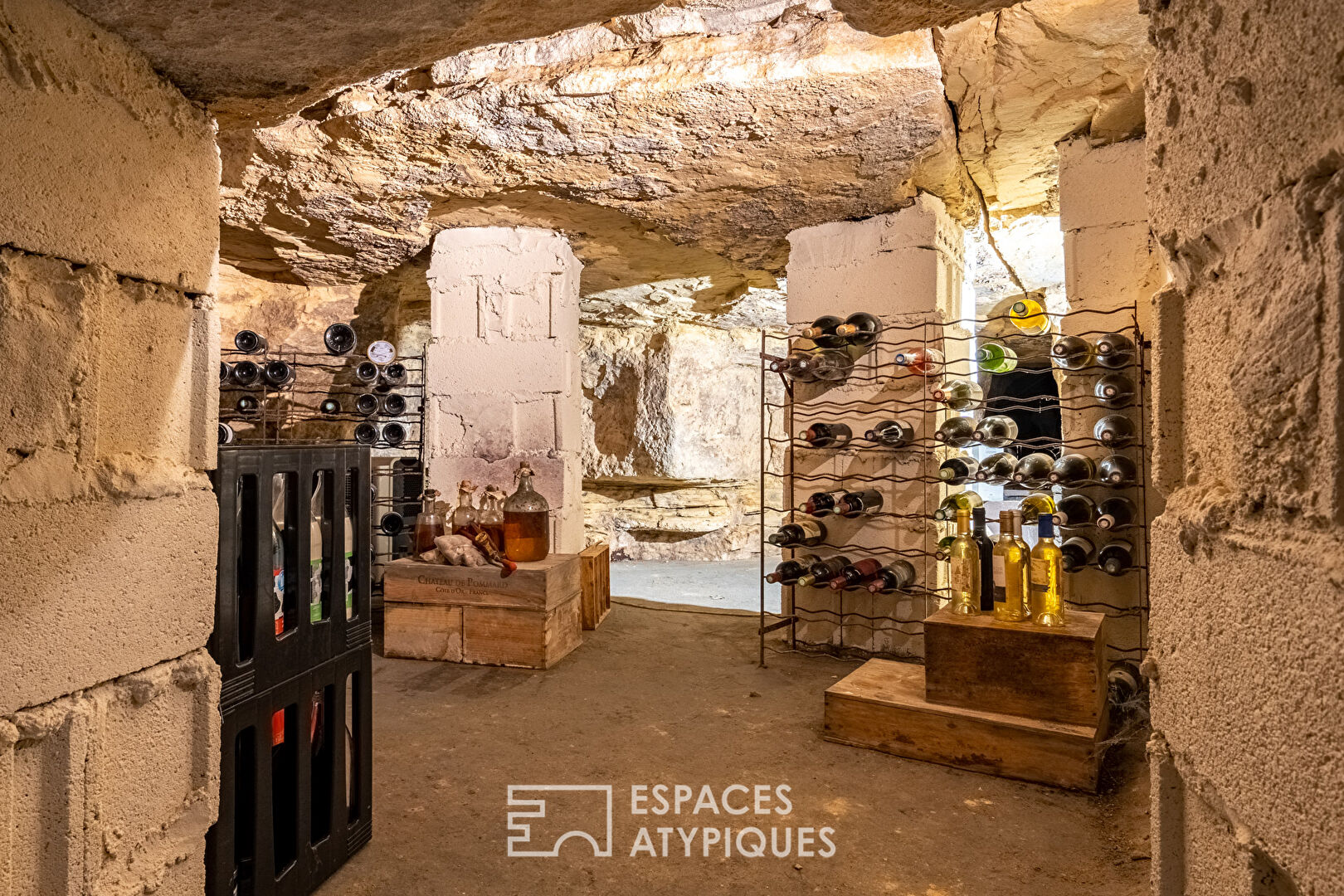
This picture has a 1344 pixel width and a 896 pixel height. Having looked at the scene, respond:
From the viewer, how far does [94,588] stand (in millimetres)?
1101

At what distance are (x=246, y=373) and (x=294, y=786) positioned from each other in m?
3.21

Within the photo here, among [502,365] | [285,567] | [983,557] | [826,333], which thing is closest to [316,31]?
[285,567]

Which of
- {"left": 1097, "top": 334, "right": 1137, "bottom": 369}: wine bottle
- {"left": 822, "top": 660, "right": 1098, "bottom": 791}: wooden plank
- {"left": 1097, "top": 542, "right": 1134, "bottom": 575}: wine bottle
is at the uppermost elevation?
{"left": 1097, "top": 334, "right": 1137, "bottom": 369}: wine bottle

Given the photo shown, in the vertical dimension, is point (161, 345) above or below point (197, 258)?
below

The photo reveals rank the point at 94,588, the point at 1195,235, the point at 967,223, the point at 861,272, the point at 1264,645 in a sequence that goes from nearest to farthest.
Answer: the point at 1264,645, the point at 1195,235, the point at 94,588, the point at 861,272, the point at 967,223

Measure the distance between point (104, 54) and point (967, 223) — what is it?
379 cm

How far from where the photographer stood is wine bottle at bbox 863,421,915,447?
3.42 meters

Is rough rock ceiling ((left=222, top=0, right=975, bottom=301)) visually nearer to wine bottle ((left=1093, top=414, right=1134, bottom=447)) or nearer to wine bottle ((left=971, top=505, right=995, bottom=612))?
wine bottle ((left=1093, top=414, right=1134, bottom=447))

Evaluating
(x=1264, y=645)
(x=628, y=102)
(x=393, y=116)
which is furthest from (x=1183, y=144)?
(x=393, y=116)

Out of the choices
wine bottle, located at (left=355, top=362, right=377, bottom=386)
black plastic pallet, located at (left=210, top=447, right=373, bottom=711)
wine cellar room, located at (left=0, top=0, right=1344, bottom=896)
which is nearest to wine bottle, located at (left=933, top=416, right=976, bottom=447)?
wine cellar room, located at (left=0, top=0, right=1344, bottom=896)

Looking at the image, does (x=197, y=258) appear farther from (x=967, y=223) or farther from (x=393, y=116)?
(x=967, y=223)

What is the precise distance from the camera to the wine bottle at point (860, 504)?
346cm

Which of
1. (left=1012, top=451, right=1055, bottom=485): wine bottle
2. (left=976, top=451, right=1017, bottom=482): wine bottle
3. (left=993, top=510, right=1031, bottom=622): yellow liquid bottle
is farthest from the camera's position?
(left=976, top=451, right=1017, bottom=482): wine bottle

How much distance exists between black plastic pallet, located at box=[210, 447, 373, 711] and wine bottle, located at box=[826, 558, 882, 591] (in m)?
2.07
